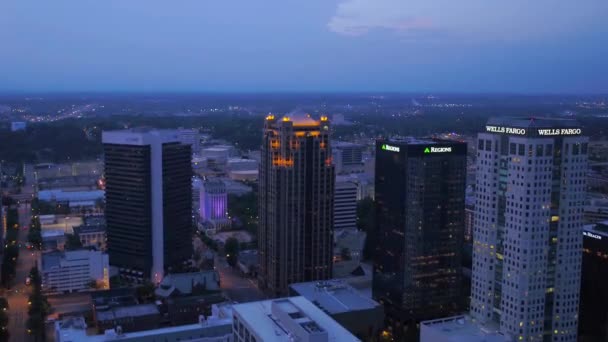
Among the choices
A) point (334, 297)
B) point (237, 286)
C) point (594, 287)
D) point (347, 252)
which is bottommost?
point (237, 286)

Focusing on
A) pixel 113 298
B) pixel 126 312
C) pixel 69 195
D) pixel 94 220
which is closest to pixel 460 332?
pixel 126 312

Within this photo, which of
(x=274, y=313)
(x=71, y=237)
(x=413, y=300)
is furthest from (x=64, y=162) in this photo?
(x=274, y=313)

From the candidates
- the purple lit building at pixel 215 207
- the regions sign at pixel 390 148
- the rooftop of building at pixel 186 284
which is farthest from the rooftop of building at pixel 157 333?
the purple lit building at pixel 215 207

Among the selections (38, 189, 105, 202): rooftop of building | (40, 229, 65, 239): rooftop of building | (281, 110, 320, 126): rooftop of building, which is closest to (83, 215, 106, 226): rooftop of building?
(40, 229, 65, 239): rooftop of building

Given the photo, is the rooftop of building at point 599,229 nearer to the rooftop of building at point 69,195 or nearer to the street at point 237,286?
the street at point 237,286

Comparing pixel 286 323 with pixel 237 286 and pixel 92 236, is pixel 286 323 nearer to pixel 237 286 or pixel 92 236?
pixel 237 286

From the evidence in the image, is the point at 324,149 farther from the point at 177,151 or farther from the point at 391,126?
the point at 391,126

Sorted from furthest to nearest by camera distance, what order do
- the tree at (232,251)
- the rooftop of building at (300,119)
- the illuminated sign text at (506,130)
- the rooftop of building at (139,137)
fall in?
the tree at (232,251) < the rooftop of building at (139,137) < the rooftop of building at (300,119) < the illuminated sign text at (506,130)
